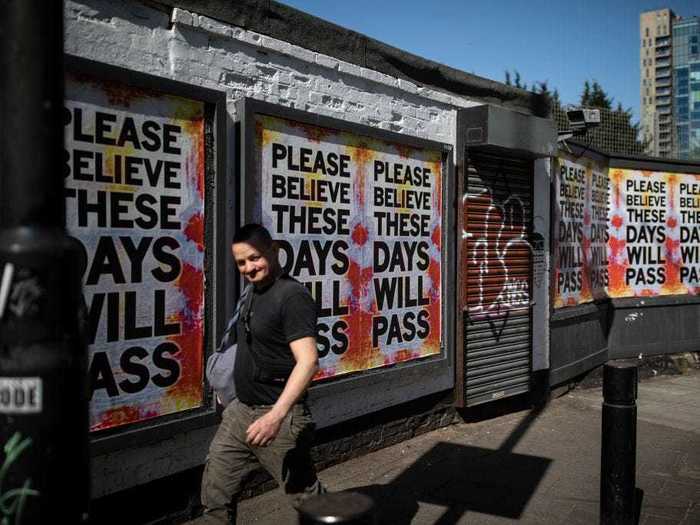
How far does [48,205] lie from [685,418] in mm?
7132

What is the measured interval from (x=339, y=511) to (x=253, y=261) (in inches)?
A: 61.4

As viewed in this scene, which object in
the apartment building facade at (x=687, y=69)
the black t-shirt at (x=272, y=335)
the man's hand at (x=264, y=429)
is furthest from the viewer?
the apartment building facade at (x=687, y=69)

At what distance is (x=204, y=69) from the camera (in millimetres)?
4508

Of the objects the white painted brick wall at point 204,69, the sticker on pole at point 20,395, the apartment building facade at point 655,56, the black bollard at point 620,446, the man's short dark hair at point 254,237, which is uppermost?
the apartment building facade at point 655,56

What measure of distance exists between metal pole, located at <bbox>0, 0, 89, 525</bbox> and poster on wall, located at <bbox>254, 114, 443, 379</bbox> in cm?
302

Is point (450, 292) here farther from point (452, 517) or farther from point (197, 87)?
point (197, 87)

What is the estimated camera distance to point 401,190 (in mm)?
6242

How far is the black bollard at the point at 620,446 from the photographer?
160 inches

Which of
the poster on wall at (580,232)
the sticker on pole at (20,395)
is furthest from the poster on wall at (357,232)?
the sticker on pole at (20,395)

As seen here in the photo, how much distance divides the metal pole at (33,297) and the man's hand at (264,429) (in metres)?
1.17

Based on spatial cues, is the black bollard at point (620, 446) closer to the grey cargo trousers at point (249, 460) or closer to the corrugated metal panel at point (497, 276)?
the grey cargo trousers at point (249, 460)

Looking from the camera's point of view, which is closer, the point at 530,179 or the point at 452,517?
the point at 452,517

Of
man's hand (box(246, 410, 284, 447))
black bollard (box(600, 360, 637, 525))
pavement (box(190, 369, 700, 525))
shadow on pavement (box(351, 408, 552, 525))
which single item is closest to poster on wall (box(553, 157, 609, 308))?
pavement (box(190, 369, 700, 525))

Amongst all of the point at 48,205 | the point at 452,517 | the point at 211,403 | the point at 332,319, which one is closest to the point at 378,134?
the point at 332,319
